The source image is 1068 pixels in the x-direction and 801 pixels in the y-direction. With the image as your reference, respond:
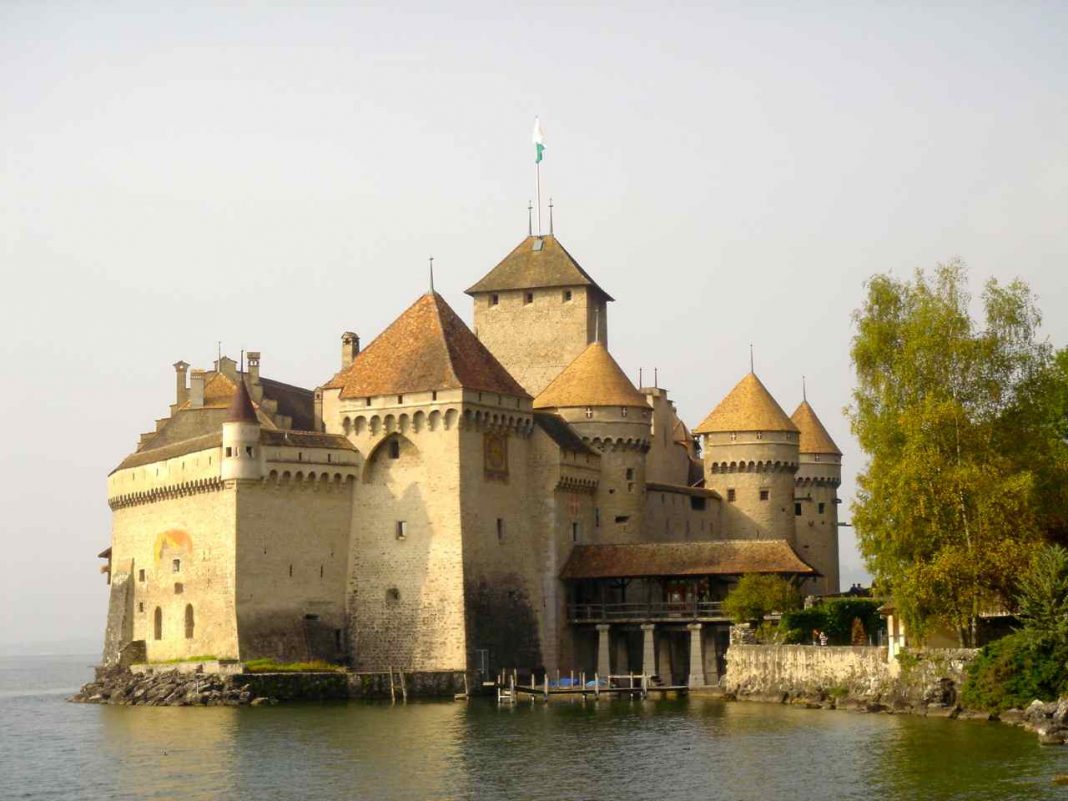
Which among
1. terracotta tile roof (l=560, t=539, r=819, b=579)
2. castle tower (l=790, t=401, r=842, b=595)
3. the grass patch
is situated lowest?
the grass patch

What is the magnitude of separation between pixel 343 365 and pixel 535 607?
1156cm

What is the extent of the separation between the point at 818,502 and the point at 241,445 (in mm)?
28403

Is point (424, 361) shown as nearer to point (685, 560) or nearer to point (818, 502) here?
point (685, 560)

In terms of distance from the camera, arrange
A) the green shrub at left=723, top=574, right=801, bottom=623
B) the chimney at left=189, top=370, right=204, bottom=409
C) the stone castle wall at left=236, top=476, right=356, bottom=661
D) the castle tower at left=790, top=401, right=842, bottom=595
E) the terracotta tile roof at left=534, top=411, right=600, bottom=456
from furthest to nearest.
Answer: the castle tower at left=790, top=401, right=842, bottom=595, the chimney at left=189, top=370, right=204, bottom=409, the terracotta tile roof at left=534, top=411, right=600, bottom=456, the stone castle wall at left=236, top=476, right=356, bottom=661, the green shrub at left=723, top=574, right=801, bottom=623

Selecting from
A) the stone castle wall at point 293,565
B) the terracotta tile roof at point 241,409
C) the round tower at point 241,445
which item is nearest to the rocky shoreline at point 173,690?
the stone castle wall at point 293,565

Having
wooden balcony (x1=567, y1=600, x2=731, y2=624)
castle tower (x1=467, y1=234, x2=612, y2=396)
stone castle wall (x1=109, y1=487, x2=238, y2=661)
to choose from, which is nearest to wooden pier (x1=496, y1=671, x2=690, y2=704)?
wooden balcony (x1=567, y1=600, x2=731, y2=624)

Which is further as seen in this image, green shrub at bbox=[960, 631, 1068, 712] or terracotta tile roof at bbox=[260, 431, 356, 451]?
terracotta tile roof at bbox=[260, 431, 356, 451]

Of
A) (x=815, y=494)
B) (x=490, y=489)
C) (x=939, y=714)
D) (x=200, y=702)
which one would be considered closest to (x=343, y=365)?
(x=490, y=489)

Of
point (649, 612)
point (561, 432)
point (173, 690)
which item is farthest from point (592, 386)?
point (173, 690)

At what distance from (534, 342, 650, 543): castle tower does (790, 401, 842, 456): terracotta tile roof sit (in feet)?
40.5

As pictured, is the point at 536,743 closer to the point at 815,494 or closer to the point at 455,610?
the point at 455,610

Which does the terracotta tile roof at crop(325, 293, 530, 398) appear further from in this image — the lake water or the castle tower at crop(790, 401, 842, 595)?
the castle tower at crop(790, 401, 842, 595)

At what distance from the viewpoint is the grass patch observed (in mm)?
60062

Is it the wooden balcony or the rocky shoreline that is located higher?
the wooden balcony
